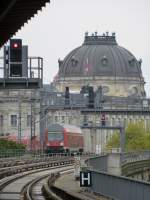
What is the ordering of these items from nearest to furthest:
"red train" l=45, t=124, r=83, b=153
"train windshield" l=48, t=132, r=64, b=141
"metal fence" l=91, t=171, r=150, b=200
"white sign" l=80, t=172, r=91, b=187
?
1. "metal fence" l=91, t=171, r=150, b=200
2. "white sign" l=80, t=172, r=91, b=187
3. "train windshield" l=48, t=132, r=64, b=141
4. "red train" l=45, t=124, r=83, b=153

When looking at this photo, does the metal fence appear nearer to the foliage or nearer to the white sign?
the white sign

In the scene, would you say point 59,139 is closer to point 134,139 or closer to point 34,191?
point 134,139

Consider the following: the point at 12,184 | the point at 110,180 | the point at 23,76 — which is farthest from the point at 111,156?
the point at 110,180

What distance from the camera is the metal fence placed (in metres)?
27.6

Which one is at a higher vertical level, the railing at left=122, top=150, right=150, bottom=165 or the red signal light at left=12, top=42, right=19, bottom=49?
the red signal light at left=12, top=42, right=19, bottom=49

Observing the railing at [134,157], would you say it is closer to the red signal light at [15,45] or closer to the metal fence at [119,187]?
the red signal light at [15,45]

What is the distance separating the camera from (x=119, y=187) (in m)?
32.1

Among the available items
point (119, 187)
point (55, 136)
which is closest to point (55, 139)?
point (55, 136)

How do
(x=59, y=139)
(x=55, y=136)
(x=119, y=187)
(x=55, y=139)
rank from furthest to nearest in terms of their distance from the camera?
(x=55, y=136), (x=55, y=139), (x=59, y=139), (x=119, y=187)

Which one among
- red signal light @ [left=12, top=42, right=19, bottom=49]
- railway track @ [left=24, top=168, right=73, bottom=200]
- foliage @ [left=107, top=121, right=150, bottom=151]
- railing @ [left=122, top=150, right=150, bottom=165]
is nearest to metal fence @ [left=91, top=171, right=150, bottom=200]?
railway track @ [left=24, top=168, right=73, bottom=200]

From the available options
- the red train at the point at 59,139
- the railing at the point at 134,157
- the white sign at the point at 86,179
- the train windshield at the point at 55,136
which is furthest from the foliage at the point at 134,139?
the white sign at the point at 86,179

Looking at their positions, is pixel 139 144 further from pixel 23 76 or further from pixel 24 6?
pixel 24 6

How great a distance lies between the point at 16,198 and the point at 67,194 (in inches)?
68.6

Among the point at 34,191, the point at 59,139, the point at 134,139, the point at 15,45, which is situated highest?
the point at 15,45
